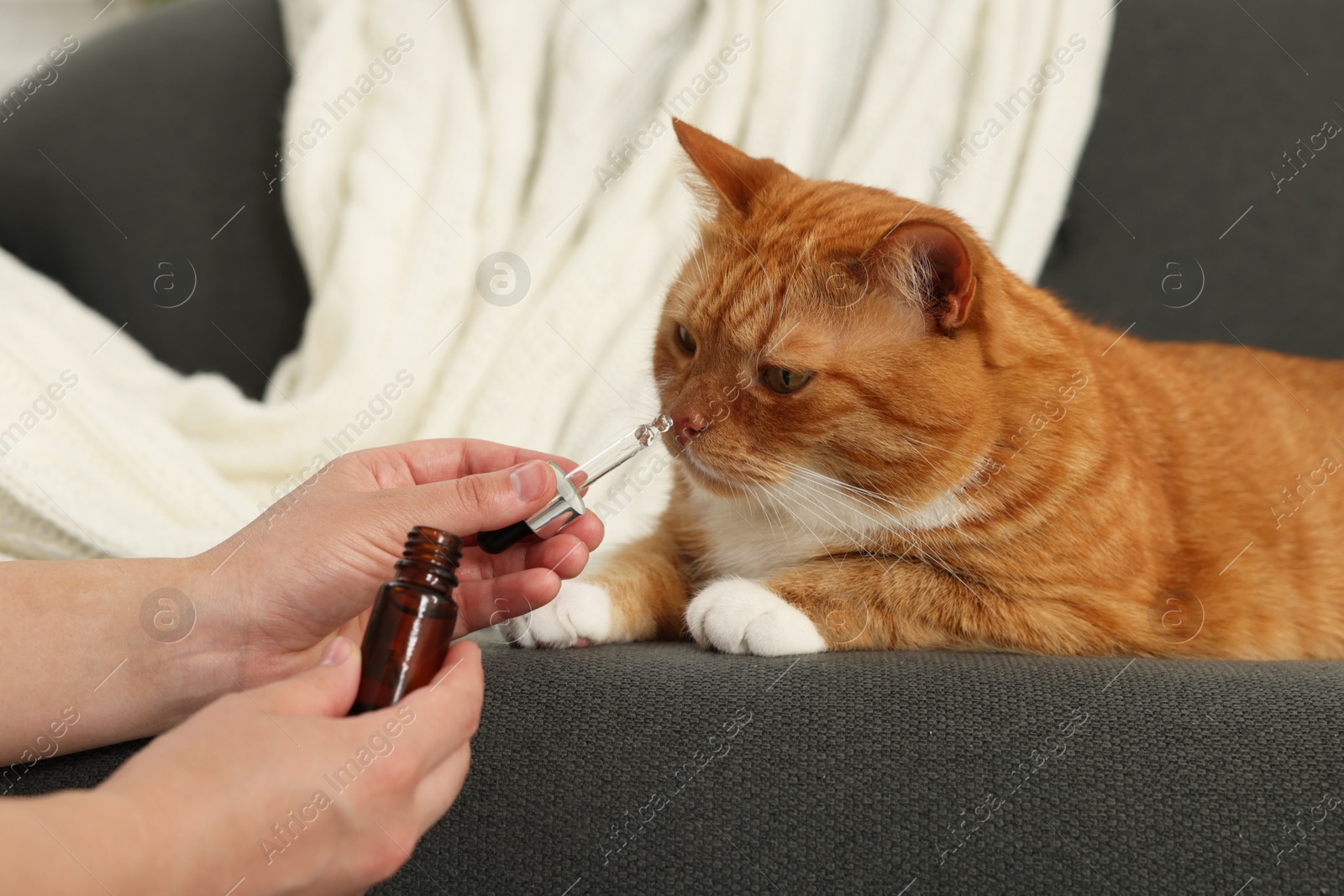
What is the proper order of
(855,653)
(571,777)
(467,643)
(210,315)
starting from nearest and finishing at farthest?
(467,643)
(571,777)
(855,653)
(210,315)

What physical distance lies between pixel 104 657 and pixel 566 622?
24.2 inches

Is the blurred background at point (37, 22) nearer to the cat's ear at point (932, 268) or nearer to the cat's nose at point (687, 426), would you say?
the cat's nose at point (687, 426)

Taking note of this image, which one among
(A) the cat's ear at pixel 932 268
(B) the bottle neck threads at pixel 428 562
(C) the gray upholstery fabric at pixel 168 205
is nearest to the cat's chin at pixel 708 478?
(A) the cat's ear at pixel 932 268

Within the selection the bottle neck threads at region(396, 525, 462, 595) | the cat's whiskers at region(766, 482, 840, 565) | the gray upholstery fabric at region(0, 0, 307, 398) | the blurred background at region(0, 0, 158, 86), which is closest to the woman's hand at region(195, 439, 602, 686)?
the bottle neck threads at region(396, 525, 462, 595)

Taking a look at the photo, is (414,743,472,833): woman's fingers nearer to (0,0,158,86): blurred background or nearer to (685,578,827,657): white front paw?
(685,578,827,657): white front paw

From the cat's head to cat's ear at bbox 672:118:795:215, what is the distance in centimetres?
18

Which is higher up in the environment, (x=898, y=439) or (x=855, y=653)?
(x=898, y=439)

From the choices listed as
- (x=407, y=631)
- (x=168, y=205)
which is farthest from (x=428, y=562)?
(x=168, y=205)

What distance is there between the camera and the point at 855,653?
1.39 m

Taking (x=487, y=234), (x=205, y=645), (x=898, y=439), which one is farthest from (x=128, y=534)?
(x=898, y=439)

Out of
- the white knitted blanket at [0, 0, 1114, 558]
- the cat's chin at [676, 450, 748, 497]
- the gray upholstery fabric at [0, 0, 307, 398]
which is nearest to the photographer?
the cat's chin at [676, 450, 748, 497]

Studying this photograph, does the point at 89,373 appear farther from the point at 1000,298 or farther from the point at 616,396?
the point at 1000,298

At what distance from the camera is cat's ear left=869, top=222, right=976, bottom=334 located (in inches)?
49.7

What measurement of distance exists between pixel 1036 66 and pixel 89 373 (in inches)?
94.7
